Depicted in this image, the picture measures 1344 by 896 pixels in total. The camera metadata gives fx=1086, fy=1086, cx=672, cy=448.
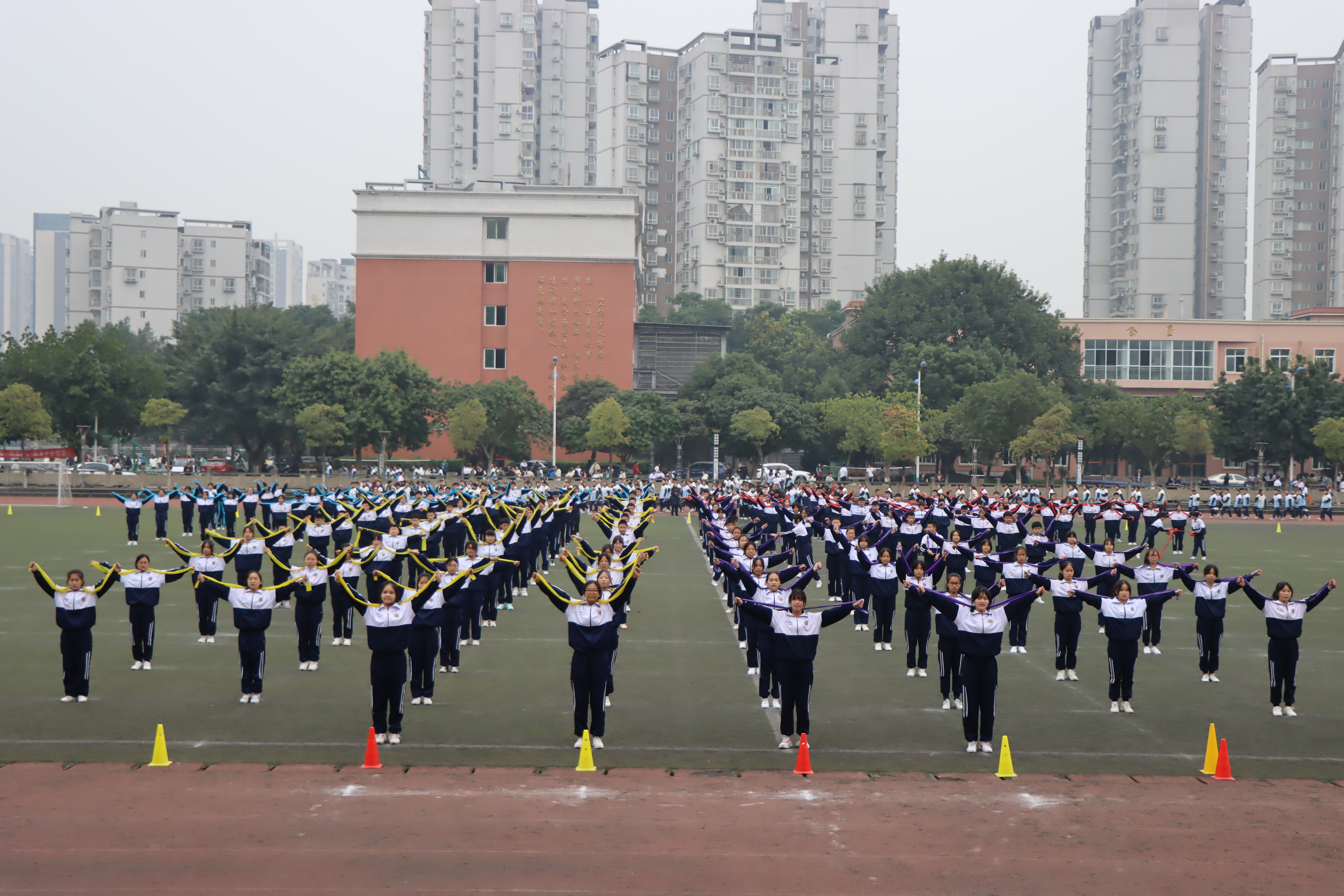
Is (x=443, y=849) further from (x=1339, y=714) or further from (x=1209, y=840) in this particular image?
(x=1339, y=714)

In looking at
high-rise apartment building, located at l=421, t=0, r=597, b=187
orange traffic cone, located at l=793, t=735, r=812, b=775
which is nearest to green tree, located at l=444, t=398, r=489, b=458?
orange traffic cone, located at l=793, t=735, r=812, b=775

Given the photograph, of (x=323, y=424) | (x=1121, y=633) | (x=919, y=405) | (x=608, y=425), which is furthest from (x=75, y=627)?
(x=919, y=405)

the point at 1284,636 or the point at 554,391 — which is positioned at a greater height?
the point at 554,391

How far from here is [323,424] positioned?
196 ft

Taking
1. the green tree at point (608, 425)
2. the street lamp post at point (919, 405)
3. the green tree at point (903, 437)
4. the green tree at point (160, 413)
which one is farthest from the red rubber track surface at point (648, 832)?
the green tree at point (160, 413)

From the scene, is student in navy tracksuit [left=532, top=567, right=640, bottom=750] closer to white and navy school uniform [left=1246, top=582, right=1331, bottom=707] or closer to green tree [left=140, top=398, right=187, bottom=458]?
white and navy school uniform [left=1246, top=582, right=1331, bottom=707]

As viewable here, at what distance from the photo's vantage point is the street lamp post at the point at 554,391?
64.1 metres

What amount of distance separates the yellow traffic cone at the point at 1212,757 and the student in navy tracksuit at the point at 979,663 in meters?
1.89

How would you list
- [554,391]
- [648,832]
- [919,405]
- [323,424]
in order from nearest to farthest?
[648,832], [323,424], [919,405], [554,391]

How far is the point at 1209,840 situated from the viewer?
27.0ft

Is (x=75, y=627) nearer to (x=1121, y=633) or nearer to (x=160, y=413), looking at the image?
(x=1121, y=633)

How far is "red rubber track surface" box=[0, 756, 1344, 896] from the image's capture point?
7.37 m

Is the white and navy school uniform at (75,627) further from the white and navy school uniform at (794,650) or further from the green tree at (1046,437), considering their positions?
the green tree at (1046,437)

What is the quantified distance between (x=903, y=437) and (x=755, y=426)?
9.16m
